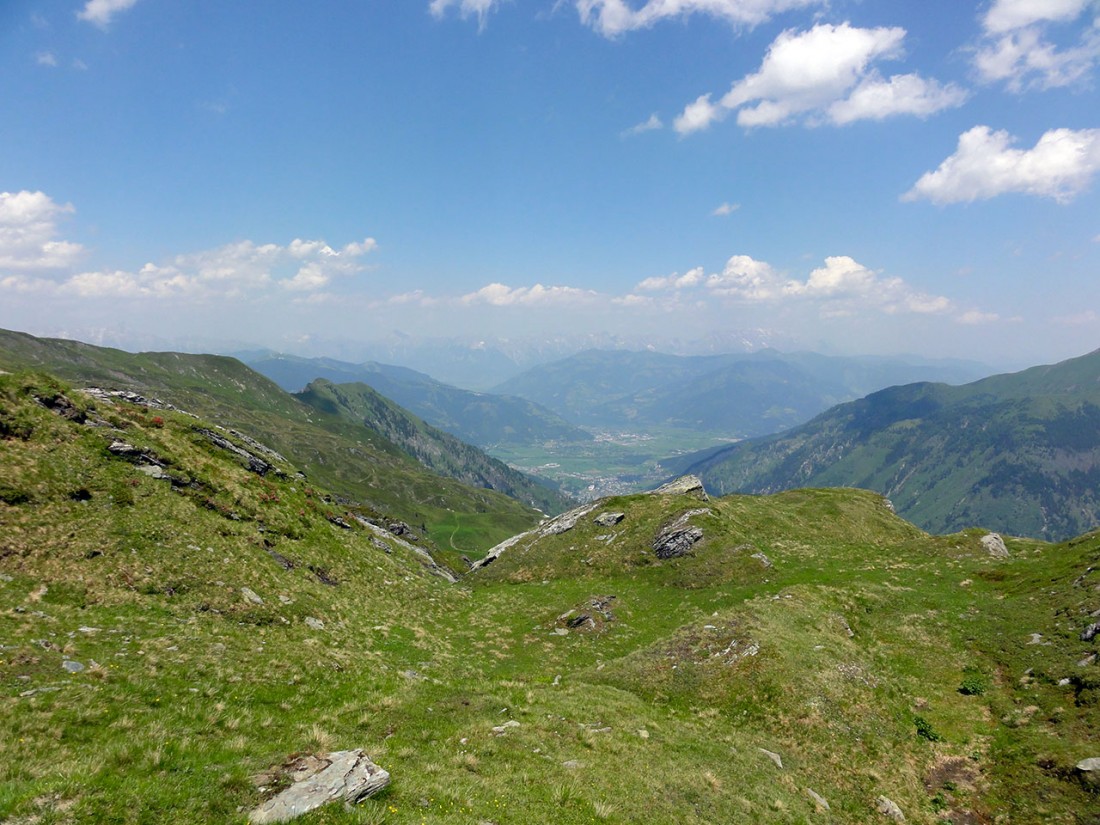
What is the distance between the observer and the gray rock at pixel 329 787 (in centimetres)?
1041

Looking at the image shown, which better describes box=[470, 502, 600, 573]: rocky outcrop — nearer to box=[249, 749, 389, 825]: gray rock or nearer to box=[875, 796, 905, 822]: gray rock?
box=[875, 796, 905, 822]: gray rock

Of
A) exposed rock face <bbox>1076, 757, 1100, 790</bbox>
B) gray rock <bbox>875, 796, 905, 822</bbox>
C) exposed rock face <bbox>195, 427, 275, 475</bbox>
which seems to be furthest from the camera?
exposed rock face <bbox>195, 427, 275, 475</bbox>

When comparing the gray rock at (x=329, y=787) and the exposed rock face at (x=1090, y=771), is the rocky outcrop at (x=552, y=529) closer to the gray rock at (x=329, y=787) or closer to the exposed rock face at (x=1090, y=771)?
the exposed rock face at (x=1090, y=771)

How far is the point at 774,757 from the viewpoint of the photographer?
72.7 ft

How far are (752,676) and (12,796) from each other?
96.7 feet

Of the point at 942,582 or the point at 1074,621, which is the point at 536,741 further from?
the point at 942,582

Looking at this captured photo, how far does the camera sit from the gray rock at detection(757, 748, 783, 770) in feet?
70.9

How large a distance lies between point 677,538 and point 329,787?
49.2 meters

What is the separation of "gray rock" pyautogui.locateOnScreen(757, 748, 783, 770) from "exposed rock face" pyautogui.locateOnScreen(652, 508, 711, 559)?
31.6 metres

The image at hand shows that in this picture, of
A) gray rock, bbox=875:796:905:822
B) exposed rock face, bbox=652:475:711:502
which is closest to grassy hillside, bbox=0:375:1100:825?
gray rock, bbox=875:796:905:822

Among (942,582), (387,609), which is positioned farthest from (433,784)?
(942,582)

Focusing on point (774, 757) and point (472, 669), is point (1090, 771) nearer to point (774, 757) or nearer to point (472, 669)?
point (774, 757)

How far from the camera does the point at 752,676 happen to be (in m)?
27.4

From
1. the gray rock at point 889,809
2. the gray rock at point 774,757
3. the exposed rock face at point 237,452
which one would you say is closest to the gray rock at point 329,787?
the gray rock at point 774,757
